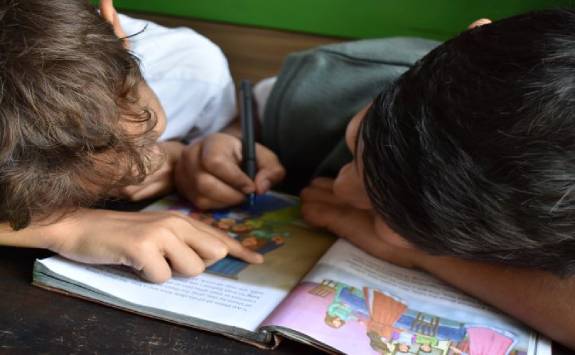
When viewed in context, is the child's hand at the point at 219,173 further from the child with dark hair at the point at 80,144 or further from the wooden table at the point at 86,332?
the wooden table at the point at 86,332

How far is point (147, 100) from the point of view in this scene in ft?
2.39

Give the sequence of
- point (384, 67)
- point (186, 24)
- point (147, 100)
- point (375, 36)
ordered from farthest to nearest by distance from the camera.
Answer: point (186, 24) → point (375, 36) → point (384, 67) → point (147, 100)

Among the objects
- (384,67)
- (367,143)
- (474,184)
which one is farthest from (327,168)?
(474,184)

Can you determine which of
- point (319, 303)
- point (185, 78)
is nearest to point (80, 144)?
point (319, 303)

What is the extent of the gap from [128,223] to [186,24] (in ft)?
2.02

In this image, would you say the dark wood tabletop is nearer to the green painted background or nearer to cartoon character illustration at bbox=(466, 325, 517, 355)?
cartoon character illustration at bbox=(466, 325, 517, 355)

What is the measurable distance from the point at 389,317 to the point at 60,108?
1.25ft

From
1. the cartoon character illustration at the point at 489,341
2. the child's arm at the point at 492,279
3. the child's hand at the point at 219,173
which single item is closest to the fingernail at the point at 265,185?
the child's hand at the point at 219,173

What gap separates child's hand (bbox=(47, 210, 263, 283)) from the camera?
0.65 m

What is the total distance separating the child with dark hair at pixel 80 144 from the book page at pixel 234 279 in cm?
2

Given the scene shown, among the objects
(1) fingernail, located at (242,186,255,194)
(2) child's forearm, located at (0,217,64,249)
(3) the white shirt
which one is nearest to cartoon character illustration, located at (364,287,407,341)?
(1) fingernail, located at (242,186,255,194)

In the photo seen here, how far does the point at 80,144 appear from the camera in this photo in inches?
23.5

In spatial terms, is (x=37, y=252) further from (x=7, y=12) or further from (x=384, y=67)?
(x=384, y=67)

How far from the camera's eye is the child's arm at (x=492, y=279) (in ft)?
2.05
